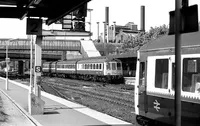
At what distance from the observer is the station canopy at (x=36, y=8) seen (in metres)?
11.7

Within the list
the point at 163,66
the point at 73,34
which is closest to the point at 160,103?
the point at 163,66

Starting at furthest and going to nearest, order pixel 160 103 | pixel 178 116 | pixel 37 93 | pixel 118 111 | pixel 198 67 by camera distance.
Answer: pixel 118 111 → pixel 37 93 → pixel 160 103 → pixel 198 67 → pixel 178 116

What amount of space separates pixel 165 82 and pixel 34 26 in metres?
6.94

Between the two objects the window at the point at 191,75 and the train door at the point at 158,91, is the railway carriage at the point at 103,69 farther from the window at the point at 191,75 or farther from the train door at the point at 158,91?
the window at the point at 191,75

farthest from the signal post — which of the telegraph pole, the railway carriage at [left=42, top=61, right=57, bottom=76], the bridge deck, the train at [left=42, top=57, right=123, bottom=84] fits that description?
the bridge deck

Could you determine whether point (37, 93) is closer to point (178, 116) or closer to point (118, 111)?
point (118, 111)

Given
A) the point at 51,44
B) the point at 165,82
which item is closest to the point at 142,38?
the point at 51,44

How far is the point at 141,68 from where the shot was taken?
32.9ft

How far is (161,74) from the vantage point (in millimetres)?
8672

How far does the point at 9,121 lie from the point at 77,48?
81845mm

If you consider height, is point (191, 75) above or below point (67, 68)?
above

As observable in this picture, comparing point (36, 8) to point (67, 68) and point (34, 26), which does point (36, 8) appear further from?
point (67, 68)

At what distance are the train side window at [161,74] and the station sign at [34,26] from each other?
6.28m

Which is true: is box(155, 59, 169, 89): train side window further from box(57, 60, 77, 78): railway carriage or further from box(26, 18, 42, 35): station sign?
box(57, 60, 77, 78): railway carriage
